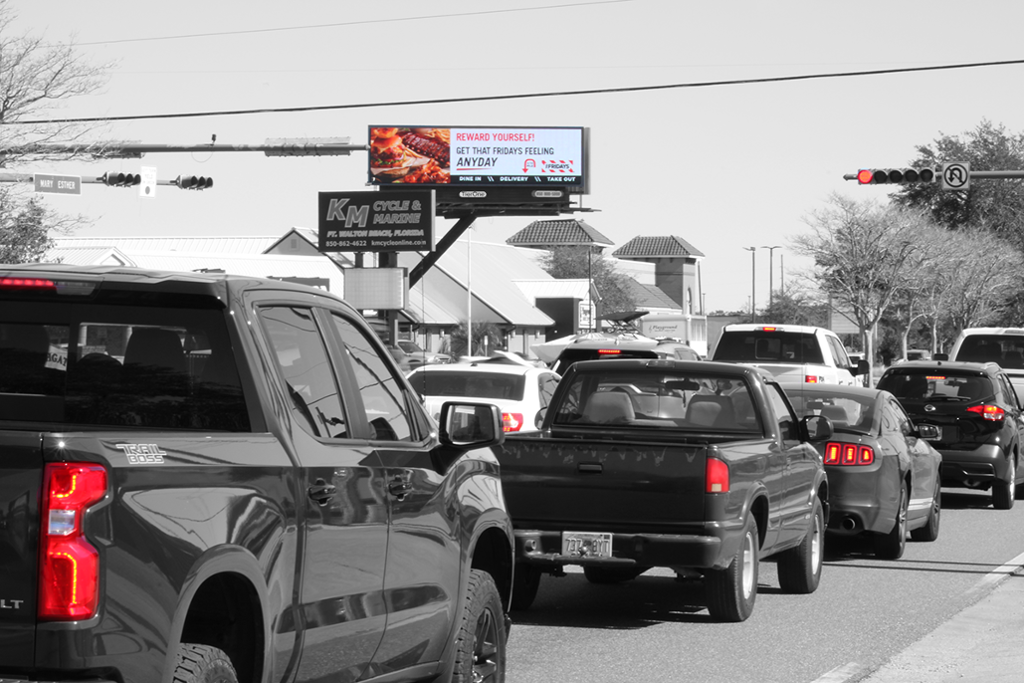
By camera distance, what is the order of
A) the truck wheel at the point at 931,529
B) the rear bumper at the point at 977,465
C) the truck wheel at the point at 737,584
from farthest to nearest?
the rear bumper at the point at 977,465, the truck wheel at the point at 931,529, the truck wheel at the point at 737,584

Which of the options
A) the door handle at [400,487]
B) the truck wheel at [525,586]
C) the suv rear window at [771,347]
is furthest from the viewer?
the suv rear window at [771,347]

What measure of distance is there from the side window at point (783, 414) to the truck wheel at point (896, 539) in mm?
2129

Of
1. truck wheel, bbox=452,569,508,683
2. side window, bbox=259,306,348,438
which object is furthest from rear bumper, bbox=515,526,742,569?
side window, bbox=259,306,348,438

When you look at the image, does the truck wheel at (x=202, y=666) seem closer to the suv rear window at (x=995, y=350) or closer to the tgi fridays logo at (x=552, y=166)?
the suv rear window at (x=995, y=350)

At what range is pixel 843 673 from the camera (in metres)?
8.13

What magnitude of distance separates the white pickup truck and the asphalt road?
1082cm

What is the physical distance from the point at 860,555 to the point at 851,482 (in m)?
1.33

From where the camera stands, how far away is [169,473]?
3.97 meters

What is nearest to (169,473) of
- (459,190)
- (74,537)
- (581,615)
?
(74,537)

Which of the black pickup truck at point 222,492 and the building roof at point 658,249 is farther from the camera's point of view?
the building roof at point 658,249

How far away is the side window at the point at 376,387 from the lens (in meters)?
5.60

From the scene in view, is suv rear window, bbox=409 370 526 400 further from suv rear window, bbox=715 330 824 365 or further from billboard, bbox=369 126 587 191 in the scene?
billboard, bbox=369 126 587 191

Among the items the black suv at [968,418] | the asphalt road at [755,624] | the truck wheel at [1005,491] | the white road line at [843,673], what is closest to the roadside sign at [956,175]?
the black suv at [968,418]

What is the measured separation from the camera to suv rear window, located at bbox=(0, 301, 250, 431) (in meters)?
4.67
